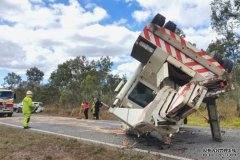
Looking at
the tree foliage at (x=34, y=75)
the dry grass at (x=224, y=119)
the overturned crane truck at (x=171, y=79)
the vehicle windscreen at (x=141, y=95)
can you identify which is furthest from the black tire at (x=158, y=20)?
the tree foliage at (x=34, y=75)

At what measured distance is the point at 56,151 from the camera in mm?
8805

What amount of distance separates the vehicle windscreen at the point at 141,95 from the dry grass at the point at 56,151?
1.78 meters

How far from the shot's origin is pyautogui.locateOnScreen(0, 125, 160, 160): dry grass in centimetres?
777

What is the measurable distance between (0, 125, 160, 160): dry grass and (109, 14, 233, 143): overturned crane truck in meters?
0.88

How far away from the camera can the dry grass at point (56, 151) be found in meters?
7.77

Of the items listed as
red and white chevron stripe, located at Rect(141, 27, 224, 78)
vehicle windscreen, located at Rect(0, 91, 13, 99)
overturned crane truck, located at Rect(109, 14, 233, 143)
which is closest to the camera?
overturned crane truck, located at Rect(109, 14, 233, 143)

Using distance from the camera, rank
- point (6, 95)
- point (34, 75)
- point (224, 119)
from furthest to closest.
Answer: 1. point (34, 75)
2. point (6, 95)
3. point (224, 119)

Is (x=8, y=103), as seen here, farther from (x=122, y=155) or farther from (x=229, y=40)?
(x=122, y=155)

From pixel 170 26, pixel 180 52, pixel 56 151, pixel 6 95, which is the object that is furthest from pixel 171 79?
pixel 6 95

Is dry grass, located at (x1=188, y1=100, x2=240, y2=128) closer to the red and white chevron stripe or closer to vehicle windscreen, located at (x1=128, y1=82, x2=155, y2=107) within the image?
vehicle windscreen, located at (x1=128, y1=82, x2=155, y2=107)

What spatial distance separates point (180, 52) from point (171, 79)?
644 mm

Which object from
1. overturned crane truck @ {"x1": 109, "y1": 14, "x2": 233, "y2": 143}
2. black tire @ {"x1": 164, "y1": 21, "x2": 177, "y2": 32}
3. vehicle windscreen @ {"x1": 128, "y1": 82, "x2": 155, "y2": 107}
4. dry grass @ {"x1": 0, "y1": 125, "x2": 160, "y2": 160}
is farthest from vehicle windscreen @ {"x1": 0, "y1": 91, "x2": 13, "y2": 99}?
black tire @ {"x1": 164, "y1": 21, "x2": 177, "y2": 32}

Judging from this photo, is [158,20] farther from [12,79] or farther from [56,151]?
[12,79]

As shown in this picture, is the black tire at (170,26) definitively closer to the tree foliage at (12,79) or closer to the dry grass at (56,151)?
the dry grass at (56,151)
